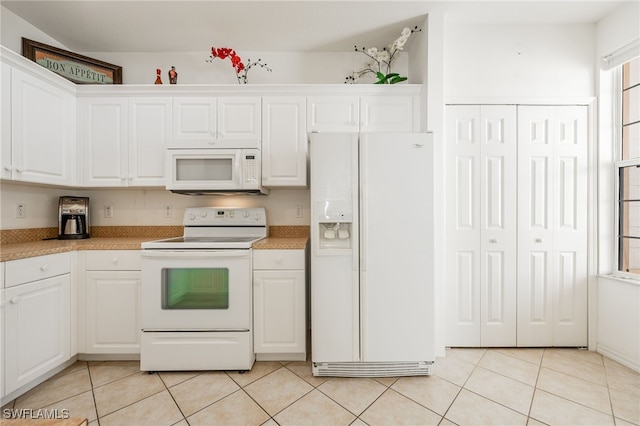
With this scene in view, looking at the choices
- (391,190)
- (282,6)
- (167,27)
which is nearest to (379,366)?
(391,190)

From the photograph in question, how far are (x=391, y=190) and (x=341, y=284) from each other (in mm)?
727

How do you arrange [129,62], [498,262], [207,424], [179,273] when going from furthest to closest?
[129,62], [498,262], [179,273], [207,424]

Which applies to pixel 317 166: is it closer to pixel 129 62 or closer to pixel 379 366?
pixel 379 366

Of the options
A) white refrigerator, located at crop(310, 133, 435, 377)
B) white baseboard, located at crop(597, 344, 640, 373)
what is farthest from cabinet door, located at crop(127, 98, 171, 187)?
white baseboard, located at crop(597, 344, 640, 373)

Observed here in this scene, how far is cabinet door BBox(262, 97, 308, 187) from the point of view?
8.00 ft

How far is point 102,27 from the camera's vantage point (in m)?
2.42

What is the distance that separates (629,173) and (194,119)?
11.5 ft

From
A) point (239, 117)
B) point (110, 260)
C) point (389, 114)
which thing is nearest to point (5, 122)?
point (110, 260)

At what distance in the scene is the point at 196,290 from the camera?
2.10 m

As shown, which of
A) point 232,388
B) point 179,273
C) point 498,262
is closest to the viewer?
point 232,388

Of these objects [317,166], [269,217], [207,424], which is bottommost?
[207,424]

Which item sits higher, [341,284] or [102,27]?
[102,27]

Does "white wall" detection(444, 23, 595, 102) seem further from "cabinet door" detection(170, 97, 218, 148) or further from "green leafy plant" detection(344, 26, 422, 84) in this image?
"cabinet door" detection(170, 97, 218, 148)

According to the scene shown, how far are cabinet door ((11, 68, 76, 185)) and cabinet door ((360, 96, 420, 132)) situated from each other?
2.36 m
